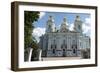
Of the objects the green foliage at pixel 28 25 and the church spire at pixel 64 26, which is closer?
the green foliage at pixel 28 25

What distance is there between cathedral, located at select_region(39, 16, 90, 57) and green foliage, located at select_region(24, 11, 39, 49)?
10cm

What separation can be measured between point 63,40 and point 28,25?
30 cm

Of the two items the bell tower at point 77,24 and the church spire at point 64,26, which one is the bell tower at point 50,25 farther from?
the bell tower at point 77,24

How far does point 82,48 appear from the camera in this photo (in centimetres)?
196

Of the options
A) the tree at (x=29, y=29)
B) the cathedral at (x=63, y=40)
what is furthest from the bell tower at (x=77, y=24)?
the tree at (x=29, y=29)

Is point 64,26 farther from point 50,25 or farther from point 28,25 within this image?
point 28,25

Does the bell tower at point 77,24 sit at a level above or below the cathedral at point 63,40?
above

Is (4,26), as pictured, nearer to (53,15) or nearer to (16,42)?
(16,42)

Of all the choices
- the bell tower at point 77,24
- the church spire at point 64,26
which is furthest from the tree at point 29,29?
the bell tower at point 77,24

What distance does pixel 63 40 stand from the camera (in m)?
1.90

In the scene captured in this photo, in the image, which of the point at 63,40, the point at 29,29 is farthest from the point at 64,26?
the point at 29,29

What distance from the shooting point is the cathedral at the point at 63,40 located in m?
1.86

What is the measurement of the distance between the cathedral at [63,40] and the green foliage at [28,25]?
96 mm

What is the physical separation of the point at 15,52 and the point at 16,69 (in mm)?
121
